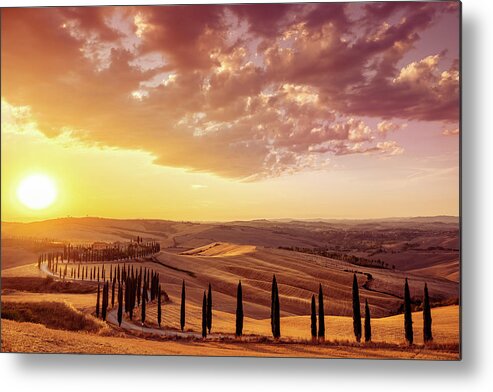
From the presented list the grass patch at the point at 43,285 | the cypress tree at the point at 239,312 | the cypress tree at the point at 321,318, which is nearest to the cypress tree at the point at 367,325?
the cypress tree at the point at 321,318

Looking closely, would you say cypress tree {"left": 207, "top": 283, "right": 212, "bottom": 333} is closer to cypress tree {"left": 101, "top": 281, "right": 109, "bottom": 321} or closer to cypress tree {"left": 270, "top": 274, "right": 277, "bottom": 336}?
cypress tree {"left": 270, "top": 274, "right": 277, "bottom": 336}

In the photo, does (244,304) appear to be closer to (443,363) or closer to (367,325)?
(367,325)

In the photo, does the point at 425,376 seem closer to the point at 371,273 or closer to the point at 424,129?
the point at 371,273

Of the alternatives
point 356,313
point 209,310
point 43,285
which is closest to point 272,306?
point 209,310

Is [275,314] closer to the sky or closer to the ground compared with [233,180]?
closer to the ground

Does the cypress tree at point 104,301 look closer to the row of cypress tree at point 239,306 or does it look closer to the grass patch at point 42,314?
the row of cypress tree at point 239,306

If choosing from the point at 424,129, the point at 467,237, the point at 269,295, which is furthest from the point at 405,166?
the point at 269,295
